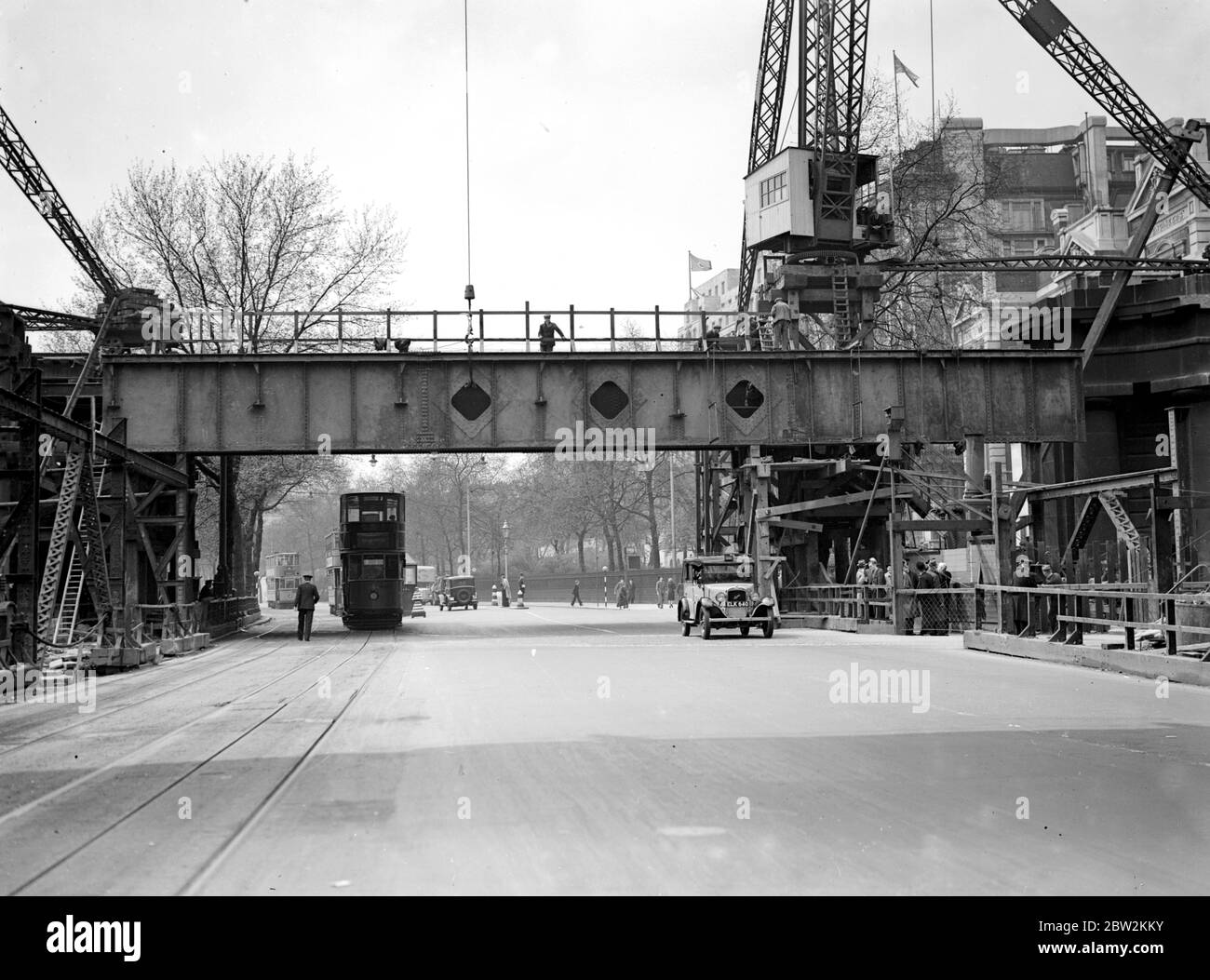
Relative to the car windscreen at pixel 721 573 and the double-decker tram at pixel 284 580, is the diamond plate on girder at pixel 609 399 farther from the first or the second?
the double-decker tram at pixel 284 580

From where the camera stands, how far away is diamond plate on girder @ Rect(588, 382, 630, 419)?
39.2 metres

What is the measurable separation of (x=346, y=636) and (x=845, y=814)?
109 ft

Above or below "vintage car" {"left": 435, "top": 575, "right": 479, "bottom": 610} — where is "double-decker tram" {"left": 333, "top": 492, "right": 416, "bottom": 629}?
above

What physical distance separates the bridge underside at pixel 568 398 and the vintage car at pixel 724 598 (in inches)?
265

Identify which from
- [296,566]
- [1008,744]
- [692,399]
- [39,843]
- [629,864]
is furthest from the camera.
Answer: [296,566]

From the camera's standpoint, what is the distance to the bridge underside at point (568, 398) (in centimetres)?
3791

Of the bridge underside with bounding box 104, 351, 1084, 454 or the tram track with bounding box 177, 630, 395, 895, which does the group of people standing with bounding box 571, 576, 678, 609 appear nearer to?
the bridge underside with bounding box 104, 351, 1084, 454

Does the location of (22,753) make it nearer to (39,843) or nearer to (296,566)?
(39,843)

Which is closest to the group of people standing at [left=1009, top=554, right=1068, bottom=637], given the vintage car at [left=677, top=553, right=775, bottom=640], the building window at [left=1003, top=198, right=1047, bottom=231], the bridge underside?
the vintage car at [left=677, top=553, right=775, bottom=640]

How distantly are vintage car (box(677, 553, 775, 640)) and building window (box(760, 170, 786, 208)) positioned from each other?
17.8 metres

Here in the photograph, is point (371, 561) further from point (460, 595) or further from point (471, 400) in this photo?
point (460, 595)

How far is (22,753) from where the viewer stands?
39.4ft

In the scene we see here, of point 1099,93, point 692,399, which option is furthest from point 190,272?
point 1099,93

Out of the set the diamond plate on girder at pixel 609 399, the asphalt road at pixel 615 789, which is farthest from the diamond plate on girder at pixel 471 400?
the asphalt road at pixel 615 789
